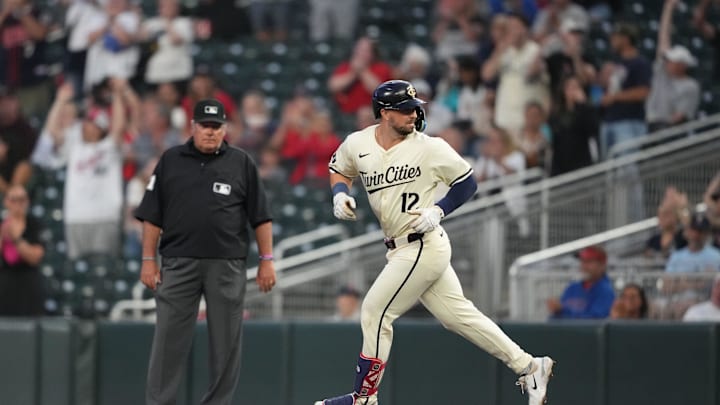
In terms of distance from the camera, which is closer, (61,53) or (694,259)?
(694,259)

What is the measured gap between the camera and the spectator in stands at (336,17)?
47.5ft

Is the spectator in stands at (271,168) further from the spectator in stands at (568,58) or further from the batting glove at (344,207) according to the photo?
the batting glove at (344,207)

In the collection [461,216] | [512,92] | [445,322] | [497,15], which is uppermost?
[497,15]

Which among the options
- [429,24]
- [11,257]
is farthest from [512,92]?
[11,257]

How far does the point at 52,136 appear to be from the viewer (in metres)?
14.1

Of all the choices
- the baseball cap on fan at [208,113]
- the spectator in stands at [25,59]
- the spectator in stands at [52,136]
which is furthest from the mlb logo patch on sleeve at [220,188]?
the spectator in stands at [25,59]

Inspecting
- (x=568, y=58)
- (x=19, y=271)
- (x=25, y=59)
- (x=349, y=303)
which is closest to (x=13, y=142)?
(x=25, y=59)

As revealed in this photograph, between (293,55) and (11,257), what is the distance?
471cm

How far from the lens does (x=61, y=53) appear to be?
15.4 m

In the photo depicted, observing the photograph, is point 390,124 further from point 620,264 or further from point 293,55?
point 293,55

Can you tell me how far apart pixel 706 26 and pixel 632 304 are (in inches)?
179

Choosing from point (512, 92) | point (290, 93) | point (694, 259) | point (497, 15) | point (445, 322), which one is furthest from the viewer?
point (290, 93)

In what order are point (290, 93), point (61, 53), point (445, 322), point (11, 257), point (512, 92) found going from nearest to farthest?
point (445, 322), point (11, 257), point (512, 92), point (290, 93), point (61, 53)

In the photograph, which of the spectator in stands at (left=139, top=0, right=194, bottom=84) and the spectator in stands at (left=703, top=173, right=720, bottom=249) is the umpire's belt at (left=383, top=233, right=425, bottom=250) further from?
the spectator in stands at (left=139, top=0, right=194, bottom=84)
